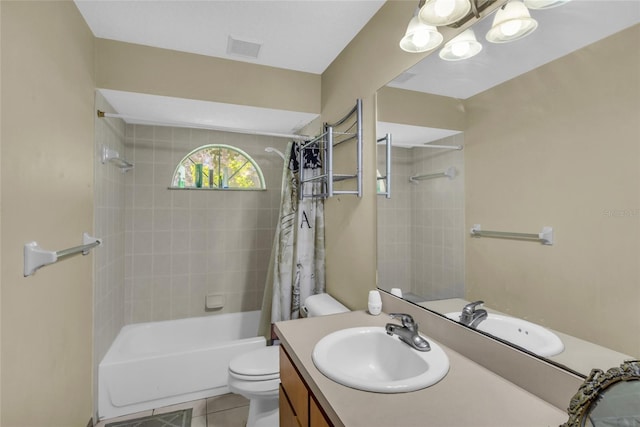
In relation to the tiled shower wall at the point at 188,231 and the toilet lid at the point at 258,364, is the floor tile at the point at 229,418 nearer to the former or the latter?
the toilet lid at the point at 258,364

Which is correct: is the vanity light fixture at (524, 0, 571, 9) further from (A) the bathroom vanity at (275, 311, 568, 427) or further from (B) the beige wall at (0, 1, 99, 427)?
(B) the beige wall at (0, 1, 99, 427)

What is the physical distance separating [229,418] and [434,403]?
5.59ft

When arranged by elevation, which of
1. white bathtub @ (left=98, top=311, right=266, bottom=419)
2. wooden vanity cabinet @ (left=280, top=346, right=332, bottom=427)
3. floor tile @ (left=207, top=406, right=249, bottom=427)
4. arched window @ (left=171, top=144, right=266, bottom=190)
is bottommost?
floor tile @ (left=207, top=406, right=249, bottom=427)

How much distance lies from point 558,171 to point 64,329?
2113 millimetres

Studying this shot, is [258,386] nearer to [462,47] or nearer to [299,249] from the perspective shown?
[299,249]

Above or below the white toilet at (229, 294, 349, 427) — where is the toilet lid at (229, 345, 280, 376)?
above

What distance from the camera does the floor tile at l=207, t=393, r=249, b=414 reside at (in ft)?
6.79

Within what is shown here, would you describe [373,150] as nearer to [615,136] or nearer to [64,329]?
[615,136]

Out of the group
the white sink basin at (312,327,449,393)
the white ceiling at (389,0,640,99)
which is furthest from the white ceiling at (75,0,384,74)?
the white sink basin at (312,327,449,393)

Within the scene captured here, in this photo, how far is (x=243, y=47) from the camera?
198 centimetres

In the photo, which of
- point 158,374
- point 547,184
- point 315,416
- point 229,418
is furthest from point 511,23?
point 158,374

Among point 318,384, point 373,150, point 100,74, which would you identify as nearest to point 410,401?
point 318,384

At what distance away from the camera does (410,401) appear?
813 mm

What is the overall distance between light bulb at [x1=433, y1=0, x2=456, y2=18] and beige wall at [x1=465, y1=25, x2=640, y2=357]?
1.06ft
